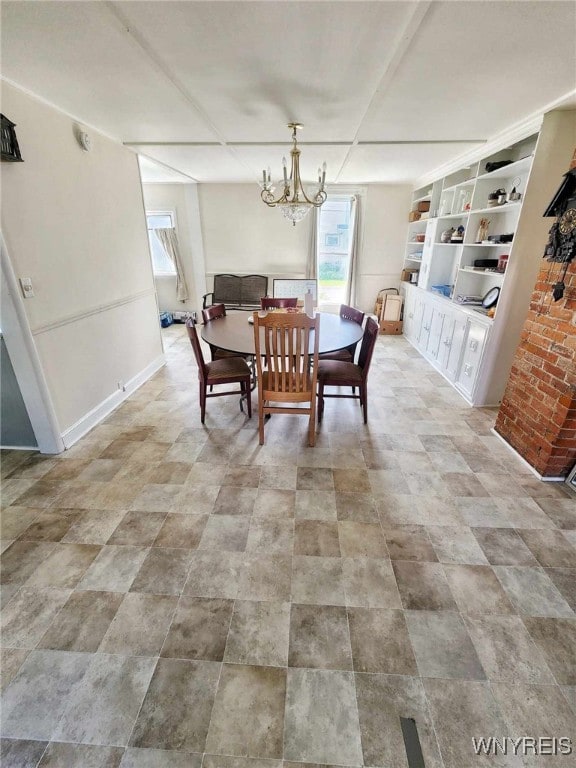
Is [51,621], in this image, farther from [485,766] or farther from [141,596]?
[485,766]

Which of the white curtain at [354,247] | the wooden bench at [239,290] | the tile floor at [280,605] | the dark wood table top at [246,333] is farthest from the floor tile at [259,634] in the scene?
the white curtain at [354,247]

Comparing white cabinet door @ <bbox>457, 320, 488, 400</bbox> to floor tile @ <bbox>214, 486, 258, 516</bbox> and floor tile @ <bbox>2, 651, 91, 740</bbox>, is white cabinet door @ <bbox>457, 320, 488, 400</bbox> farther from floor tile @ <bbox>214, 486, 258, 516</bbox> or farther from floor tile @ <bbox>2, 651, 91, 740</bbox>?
floor tile @ <bbox>2, 651, 91, 740</bbox>

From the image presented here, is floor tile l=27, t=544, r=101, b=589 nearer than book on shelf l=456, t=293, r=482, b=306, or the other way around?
floor tile l=27, t=544, r=101, b=589

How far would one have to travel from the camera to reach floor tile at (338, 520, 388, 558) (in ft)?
5.48

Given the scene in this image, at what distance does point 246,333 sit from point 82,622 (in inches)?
83.6

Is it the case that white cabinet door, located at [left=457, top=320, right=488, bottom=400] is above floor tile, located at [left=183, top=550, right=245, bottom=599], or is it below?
above

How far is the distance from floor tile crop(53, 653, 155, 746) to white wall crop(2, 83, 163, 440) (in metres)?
1.77

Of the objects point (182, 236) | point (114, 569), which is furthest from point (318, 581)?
point (182, 236)

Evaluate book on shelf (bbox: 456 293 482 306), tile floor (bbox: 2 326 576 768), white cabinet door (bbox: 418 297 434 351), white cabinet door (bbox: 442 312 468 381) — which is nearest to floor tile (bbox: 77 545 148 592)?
tile floor (bbox: 2 326 576 768)

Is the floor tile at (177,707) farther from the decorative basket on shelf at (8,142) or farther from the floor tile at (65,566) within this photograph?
the decorative basket on shelf at (8,142)

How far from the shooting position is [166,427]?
277 centimetres

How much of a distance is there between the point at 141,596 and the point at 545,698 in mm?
1618

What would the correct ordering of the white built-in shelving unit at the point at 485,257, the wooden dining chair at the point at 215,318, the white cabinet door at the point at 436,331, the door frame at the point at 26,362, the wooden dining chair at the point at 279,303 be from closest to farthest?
1. the door frame at the point at 26,362
2. the white built-in shelving unit at the point at 485,257
3. the wooden dining chair at the point at 215,318
4. the wooden dining chair at the point at 279,303
5. the white cabinet door at the point at 436,331

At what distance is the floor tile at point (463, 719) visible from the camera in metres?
1.00
